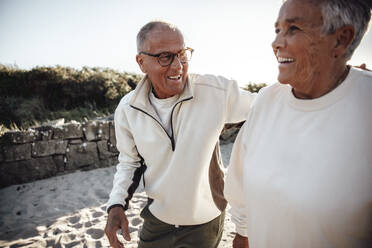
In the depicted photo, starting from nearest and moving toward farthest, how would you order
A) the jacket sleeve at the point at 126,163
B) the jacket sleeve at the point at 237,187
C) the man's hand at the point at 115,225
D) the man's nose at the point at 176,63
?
the jacket sleeve at the point at 237,187
the man's hand at the point at 115,225
the man's nose at the point at 176,63
the jacket sleeve at the point at 126,163

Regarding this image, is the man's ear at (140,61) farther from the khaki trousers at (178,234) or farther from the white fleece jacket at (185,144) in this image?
the khaki trousers at (178,234)

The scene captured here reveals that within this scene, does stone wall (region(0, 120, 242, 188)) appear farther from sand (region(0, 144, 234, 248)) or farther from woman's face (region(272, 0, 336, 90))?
woman's face (region(272, 0, 336, 90))

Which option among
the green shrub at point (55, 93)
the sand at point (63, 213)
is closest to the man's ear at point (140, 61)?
the sand at point (63, 213)

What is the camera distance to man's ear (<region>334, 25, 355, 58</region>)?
101 centimetres

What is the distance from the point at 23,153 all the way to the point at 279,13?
6.00m

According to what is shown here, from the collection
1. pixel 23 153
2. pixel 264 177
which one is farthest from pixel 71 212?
pixel 264 177

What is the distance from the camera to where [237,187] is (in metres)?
1.51

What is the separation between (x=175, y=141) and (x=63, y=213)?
3.49m

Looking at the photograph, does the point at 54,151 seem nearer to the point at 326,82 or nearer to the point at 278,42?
the point at 278,42

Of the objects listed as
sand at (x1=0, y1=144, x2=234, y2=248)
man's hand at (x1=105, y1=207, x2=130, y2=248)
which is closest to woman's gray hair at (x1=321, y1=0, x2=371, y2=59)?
man's hand at (x1=105, y1=207, x2=130, y2=248)

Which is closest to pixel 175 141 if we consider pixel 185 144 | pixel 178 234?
pixel 185 144

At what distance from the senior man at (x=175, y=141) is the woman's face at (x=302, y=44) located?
0.70 m

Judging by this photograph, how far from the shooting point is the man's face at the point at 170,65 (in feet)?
5.88

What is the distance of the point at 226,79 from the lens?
6.21 feet
